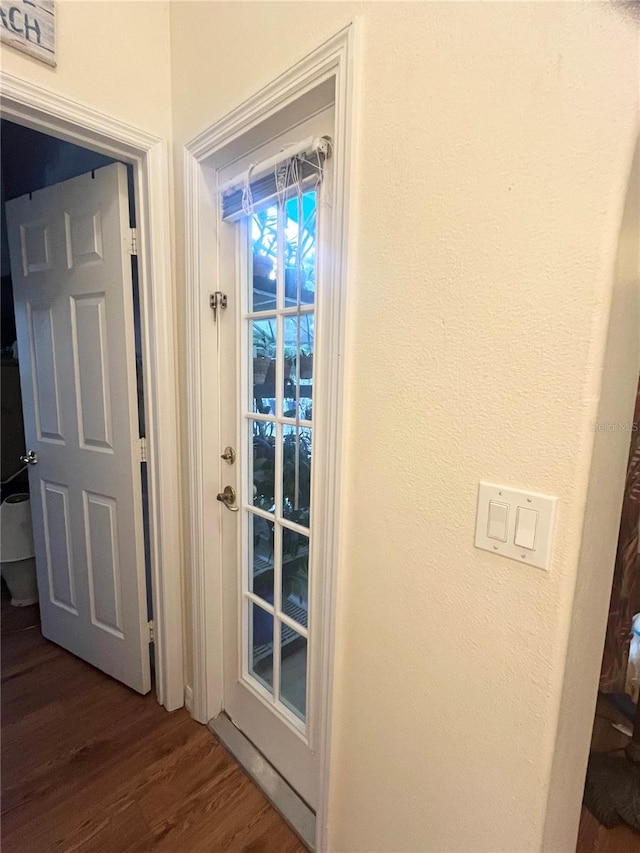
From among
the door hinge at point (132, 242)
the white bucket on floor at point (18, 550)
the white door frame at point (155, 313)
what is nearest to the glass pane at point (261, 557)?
the white door frame at point (155, 313)

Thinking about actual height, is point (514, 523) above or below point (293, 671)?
above

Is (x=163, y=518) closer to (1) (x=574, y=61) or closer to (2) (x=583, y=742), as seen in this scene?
(2) (x=583, y=742)

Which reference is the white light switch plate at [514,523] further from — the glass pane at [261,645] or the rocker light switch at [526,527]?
the glass pane at [261,645]

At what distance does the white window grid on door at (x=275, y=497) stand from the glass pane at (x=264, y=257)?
0.07 feet

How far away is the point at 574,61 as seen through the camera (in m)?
0.59

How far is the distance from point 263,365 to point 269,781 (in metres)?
1.36

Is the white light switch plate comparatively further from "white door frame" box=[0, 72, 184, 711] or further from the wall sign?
the wall sign

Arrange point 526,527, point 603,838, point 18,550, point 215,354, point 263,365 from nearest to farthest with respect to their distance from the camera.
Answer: point 526,527
point 603,838
point 263,365
point 215,354
point 18,550

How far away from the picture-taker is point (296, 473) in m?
1.24

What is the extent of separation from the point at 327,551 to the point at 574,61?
98 cm

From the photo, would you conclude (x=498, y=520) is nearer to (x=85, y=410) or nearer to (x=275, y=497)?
(x=275, y=497)

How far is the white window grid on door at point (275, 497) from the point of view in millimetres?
1212

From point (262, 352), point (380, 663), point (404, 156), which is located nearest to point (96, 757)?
A: point (380, 663)

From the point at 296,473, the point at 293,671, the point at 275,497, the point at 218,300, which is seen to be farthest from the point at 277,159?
the point at 293,671
